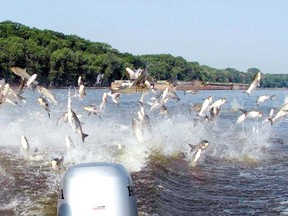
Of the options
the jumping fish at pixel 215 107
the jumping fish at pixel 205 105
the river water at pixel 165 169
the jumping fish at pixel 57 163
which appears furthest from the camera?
the jumping fish at pixel 215 107

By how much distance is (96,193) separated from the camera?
6.96 m

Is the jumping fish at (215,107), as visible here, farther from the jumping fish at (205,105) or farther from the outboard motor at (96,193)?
the outboard motor at (96,193)

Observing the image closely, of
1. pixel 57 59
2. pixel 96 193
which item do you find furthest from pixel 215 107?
pixel 57 59

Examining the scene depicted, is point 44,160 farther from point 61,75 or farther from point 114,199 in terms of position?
point 61,75

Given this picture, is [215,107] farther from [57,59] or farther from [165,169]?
[57,59]

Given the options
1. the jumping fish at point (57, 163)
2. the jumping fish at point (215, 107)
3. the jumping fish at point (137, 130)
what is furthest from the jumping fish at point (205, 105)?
the jumping fish at point (57, 163)

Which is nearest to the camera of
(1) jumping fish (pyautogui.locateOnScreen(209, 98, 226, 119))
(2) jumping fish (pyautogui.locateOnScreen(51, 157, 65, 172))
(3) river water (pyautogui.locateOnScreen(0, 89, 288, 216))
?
(2) jumping fish (pyautogui.locateOnScreen(51, 157, 65, 172))

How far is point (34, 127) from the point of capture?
82.0ft

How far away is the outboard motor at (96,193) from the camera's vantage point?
22.6 feet

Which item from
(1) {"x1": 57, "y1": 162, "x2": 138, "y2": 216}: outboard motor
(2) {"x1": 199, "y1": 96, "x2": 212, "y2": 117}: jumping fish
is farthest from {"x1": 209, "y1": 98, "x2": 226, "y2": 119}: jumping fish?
(1) {"x1": 57, "y1": 162, "x2": 138, "y2": 216}: outboard motor

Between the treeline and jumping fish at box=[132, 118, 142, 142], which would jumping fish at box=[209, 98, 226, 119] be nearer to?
jumping fish at box=[132, 118, 142, 142]

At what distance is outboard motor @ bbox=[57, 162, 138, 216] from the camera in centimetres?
689

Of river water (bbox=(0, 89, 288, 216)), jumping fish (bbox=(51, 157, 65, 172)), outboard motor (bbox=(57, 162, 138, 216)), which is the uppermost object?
outboard motor (bbox=(57, 162, 138, 216))

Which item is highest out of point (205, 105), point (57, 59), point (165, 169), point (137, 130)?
point (57, 59)
